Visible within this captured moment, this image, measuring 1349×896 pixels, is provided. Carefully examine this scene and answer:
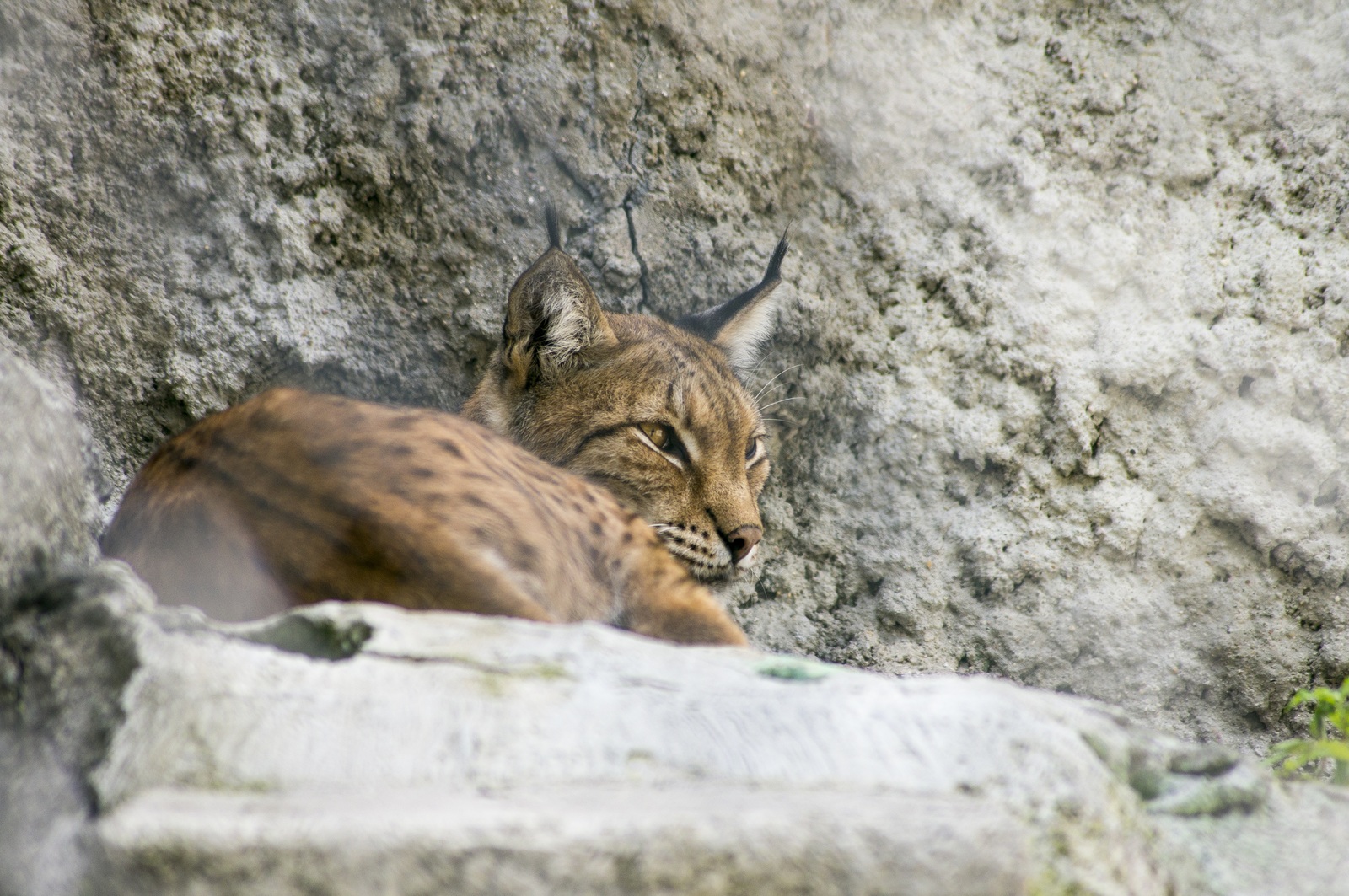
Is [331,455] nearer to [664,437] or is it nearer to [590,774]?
[590,774]

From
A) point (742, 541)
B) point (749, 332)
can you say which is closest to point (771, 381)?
point (749, 332)

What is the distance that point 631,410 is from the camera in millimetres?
3301

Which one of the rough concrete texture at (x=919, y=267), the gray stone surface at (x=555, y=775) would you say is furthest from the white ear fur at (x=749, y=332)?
the gray stone surface at (x=555, y=775)

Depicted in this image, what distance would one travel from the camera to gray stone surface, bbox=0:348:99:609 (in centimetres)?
181

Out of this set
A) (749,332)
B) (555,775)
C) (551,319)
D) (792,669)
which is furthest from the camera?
(749,332)

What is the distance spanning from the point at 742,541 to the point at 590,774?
1.78 meters

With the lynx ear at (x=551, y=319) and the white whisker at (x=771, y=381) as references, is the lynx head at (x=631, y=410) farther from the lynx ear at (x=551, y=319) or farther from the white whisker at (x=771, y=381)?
the white whisker at (x=771, y=381)

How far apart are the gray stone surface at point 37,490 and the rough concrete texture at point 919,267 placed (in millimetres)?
969

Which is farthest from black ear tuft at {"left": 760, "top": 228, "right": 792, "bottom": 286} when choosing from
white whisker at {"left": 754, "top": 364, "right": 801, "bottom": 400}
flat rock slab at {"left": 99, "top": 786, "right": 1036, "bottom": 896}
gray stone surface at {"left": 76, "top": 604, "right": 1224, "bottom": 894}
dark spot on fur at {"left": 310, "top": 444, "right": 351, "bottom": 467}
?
flat rock slab at {"left": 99, "top": 786, "right": 1036, "bottom": 896}

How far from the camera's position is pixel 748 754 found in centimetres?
151

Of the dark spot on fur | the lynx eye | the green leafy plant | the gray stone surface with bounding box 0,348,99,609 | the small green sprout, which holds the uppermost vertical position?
the green leafy plant

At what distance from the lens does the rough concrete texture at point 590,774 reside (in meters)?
1.28

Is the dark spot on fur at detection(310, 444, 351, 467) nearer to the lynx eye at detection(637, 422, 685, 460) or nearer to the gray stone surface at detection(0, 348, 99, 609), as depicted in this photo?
the gray stone surface at detection(0, 348, 99, 609)

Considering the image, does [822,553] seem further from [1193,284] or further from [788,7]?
[788,7]
